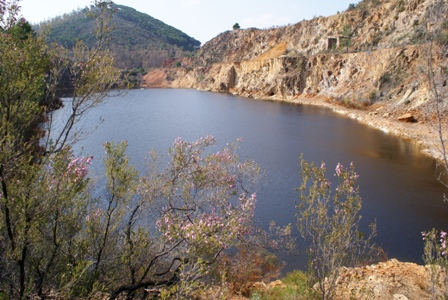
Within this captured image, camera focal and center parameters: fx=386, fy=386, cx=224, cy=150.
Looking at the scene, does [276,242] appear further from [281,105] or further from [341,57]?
[341,57]

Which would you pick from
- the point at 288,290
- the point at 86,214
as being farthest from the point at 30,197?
the point at 288,290

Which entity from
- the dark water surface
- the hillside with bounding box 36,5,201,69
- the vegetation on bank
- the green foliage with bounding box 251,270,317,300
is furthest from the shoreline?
the hillside with bounding box 36,5,201,69

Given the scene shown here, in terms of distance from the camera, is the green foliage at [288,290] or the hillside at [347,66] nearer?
the green foliage at [288,290]

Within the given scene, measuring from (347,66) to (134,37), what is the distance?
104m

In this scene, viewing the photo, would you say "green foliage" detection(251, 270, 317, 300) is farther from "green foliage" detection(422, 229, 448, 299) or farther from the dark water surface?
"green foliage" detection(422, 229, 448, 299)

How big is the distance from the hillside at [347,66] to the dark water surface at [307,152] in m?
2.91

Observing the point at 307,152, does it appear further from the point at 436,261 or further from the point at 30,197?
the point at 30,197

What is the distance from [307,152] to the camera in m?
24.9

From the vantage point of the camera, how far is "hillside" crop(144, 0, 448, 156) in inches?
1444

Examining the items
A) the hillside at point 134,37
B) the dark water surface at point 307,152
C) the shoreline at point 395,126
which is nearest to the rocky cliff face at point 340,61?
the shoreline at point 395,126

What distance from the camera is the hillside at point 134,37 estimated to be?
11444 centimetres

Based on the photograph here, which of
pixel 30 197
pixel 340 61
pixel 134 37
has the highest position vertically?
pixel 134 37

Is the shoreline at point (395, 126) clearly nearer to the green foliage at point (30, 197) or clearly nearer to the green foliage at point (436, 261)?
the green foliage at point (436, 261)

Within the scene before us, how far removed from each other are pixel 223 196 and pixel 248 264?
7.12 feet
